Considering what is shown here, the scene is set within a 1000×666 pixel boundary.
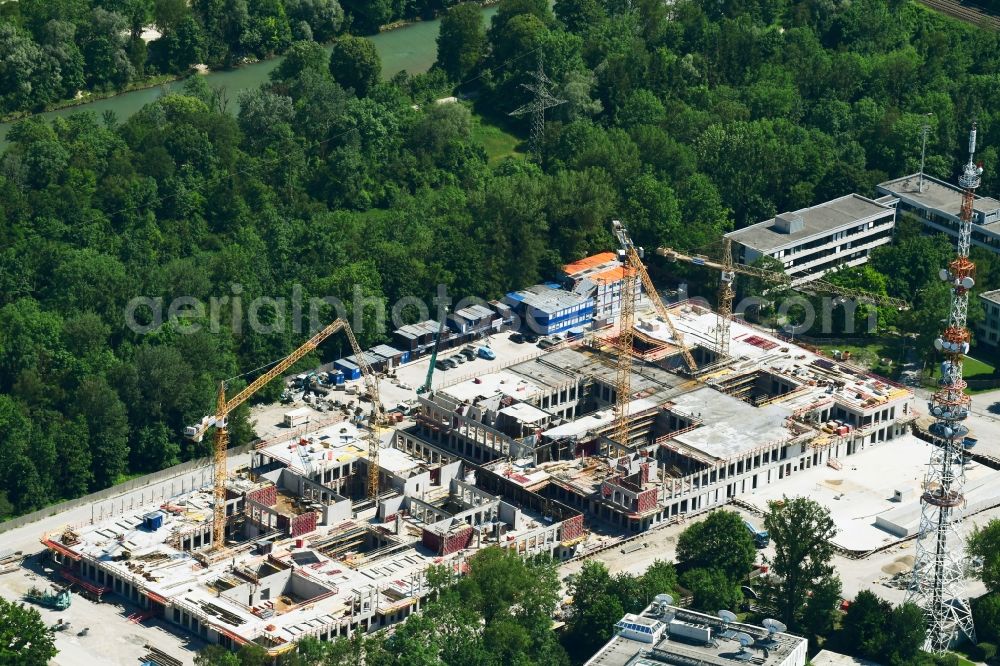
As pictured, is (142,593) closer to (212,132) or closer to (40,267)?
(40,267)

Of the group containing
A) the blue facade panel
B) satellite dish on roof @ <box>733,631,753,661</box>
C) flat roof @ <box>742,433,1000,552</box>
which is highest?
satellite dish on roof @ <box>733,631,753,661</box>

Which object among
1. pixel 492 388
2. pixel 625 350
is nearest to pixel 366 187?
pixel 492 388

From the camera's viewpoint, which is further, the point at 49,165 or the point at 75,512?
the point at 49,165

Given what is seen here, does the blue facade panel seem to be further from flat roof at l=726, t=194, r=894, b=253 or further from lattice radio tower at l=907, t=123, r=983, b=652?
lattice radio tower at l=907, t=123, r=983, b=652

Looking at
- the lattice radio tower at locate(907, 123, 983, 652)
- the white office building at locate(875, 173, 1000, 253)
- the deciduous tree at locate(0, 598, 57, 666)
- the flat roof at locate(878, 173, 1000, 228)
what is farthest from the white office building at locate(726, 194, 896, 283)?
the deciduous tree at locate(0, 598, 57, 666)

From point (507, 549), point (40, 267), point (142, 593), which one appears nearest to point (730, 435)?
point (507, 549)

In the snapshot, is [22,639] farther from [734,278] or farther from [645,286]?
[734,278]
